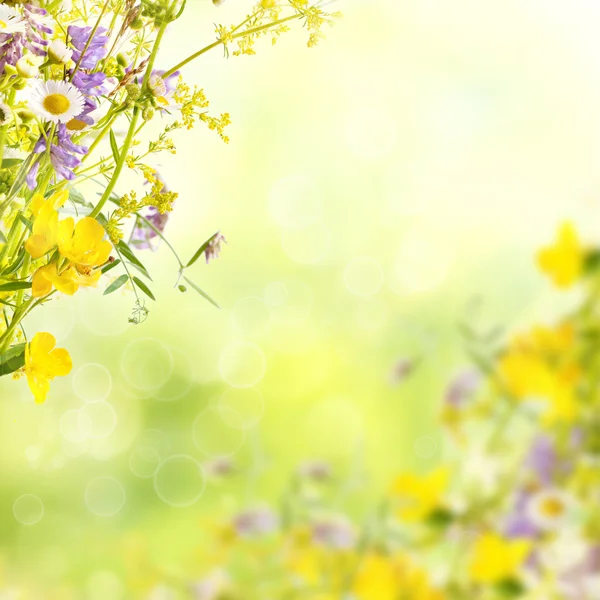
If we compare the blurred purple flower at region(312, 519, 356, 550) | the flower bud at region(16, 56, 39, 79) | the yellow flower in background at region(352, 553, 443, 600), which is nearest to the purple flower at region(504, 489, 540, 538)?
the yellow flower in background at region(352, 553, 443, 600)

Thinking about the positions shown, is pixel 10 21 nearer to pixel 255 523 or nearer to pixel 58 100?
pixel 58 100

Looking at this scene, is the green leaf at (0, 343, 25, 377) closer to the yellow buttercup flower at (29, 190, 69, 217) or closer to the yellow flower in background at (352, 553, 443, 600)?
the yellow buttercup flower at (29, 190, 69, 217)

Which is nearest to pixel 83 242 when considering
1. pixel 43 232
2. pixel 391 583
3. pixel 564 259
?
pixel 43 232

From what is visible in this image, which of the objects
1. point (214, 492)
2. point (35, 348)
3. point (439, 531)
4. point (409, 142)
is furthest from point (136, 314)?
point (409, 142)

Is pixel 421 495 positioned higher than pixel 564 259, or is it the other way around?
pixel 564 259

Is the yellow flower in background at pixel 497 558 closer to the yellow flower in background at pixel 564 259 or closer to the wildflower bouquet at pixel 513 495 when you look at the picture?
the wildflower bouquet at pixel 513 495

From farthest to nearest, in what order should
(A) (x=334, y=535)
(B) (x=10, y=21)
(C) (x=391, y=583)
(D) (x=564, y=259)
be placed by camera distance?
(A) (x=334, y=535)
(C) (x=391, y=583)
(D) (x=564, y=259)
(B) (x=10, y=21)

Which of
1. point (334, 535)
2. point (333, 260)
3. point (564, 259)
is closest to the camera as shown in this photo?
point (564, 259)
